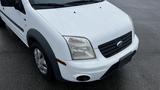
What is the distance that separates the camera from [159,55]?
4891mm

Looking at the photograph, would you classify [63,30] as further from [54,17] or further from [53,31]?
[54,17]

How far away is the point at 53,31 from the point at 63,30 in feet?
0.46

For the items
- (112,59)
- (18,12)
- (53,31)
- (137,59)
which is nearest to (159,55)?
(137,59)

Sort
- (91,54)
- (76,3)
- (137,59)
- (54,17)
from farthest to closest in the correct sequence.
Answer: (137,59)
(76,3)
(54,17)
(91,54)

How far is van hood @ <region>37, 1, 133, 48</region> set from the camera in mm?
3201

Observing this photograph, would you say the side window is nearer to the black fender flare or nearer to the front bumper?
the black fender flare

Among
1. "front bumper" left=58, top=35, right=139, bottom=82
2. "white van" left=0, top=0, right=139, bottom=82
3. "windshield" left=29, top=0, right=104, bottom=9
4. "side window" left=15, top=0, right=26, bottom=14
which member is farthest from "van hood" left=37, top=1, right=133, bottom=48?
"side window" left=15, top=0, right=26, bottom=14

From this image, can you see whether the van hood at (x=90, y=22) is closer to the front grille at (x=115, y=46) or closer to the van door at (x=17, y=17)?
the front grille at (x=115, y=46)

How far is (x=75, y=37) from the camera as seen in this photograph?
3129 mm

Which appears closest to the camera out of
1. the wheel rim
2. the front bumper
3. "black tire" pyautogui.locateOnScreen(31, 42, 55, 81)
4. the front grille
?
the front bumper

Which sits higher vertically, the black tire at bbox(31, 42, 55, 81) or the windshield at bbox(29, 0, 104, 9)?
the windshield at bbox(29, 0, 104, 9)

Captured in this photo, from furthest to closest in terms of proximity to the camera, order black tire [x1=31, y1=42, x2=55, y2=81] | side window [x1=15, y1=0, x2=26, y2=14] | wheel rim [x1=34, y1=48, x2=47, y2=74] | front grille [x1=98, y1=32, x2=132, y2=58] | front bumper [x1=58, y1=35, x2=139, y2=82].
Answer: side window [x1=15, y1=0, x2=26, y2=14] → wheel rim [x1=34, y1=48, x2=47, y2=74] → black tire [x1=31, y1=42, x2=55, y2=81] → front grille [x1=98, y1=32, x2=132, y2=58] → front bumper [x1=58, y1=35, x2=139, y2=82]

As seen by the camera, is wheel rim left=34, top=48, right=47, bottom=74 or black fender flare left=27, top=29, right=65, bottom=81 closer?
black fender flare left=27, top=29, right=65, bottom=81

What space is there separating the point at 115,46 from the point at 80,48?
57cm
